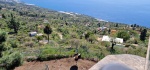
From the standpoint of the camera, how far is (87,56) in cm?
811

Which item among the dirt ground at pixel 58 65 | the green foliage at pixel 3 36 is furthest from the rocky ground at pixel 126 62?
the green foliage at pixel 3 36

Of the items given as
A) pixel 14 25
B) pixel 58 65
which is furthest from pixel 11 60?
pixel 14 25

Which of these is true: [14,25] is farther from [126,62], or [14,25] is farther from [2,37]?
[126,62]

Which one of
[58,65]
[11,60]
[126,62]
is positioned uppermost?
[126,62]

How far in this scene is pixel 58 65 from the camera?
7508 mm

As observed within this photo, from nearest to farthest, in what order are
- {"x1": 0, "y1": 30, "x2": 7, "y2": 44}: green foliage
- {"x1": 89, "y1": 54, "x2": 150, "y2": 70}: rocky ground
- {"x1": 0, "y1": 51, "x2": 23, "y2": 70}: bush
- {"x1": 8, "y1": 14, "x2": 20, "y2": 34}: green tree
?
{"x1": 89, "y1": 54, "x2": 150, "y2": 70}: rocky ground < {"x1": 0, "y1": 51, "x2": 23, "y2": 70}: bush < {"x1": 0, "y1": 30, "x2": 7, "y2": 44}: green foliage < {"x1": 8, "y1": 14, "x2": 20, "y2": 34}: green tree

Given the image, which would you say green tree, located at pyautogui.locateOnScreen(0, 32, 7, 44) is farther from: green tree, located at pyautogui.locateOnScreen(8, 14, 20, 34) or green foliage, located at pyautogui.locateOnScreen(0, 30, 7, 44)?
green tree, located at pyautogui.locateOnScreen(8, 14, 20, 34)

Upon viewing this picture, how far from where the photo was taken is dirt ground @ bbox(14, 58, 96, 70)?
7.27 metres

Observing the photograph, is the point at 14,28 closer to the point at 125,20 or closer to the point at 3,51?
the point at 3,51

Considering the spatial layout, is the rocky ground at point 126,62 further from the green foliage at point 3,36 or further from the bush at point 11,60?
the green foliage at point 3,36

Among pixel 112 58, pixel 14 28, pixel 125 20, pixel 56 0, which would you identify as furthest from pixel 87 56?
pixel 56 0

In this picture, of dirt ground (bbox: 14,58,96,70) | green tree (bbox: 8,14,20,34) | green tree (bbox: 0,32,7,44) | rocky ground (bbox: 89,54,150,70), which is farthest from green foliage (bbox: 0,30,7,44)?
green tree (bbox: 8,14,20,34)

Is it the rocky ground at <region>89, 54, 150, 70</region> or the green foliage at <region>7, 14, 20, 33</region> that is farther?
the green foliage at <region>7, 14, 20, 33</region>

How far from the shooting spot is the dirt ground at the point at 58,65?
23.9ft
